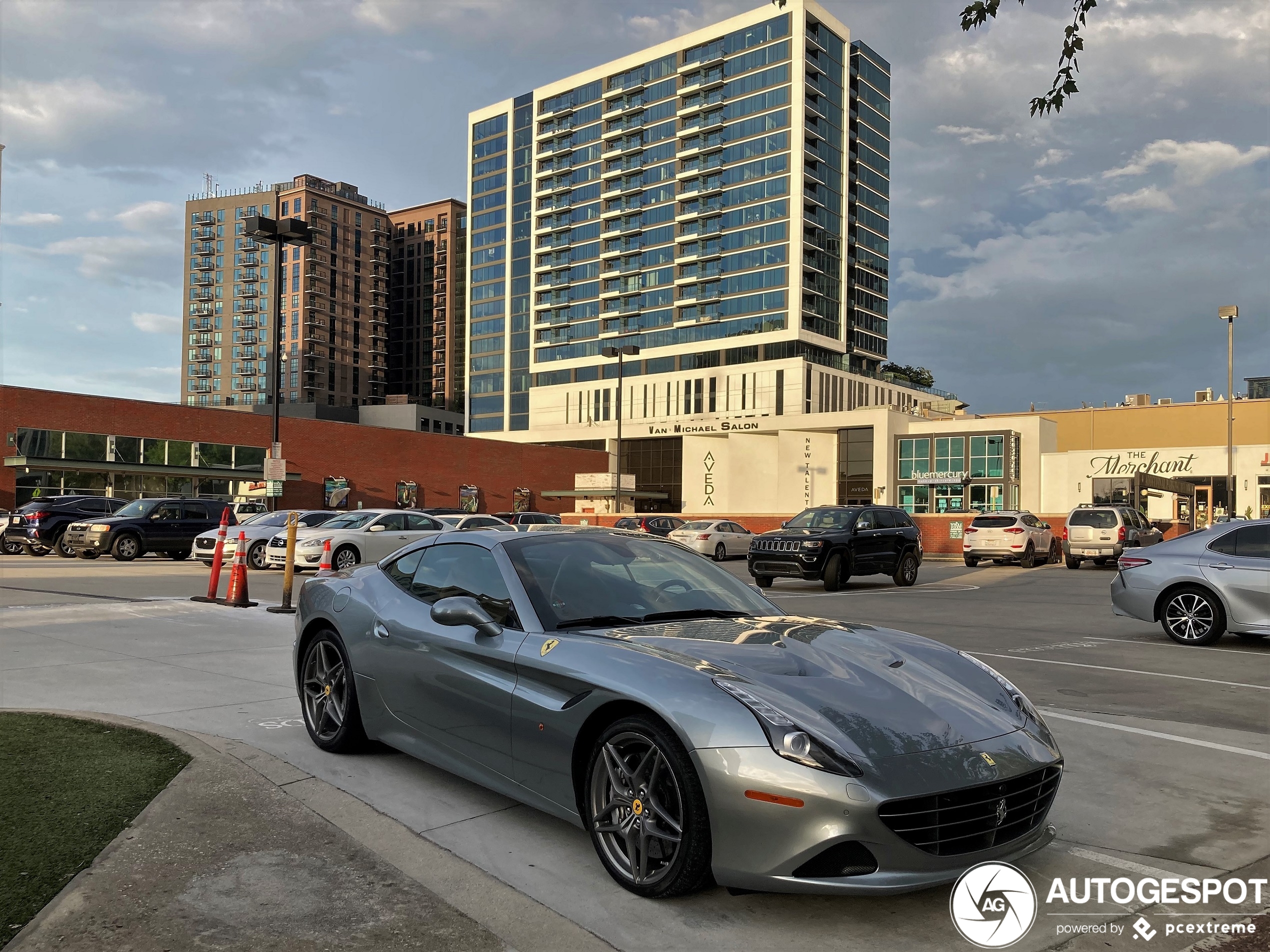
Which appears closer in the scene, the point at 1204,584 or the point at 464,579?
the point at 464,579

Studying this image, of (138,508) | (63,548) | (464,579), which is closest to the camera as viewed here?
(464,579)

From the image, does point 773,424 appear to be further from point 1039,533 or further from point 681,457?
point 1039,533

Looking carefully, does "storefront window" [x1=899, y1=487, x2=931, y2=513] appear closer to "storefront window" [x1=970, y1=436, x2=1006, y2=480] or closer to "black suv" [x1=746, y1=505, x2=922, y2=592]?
"storefront window" [x1=970, y1=436, x2=1006, y2=480]

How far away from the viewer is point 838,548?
1930 cm

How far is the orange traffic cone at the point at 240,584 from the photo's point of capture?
13.9 meters

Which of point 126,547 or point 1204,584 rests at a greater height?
point 1204,584

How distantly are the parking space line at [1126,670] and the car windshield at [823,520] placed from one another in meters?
9.43

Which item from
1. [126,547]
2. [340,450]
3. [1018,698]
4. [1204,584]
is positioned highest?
[340,450]

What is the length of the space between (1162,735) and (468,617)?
4786mm

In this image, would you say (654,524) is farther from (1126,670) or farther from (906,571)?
(1126,670)

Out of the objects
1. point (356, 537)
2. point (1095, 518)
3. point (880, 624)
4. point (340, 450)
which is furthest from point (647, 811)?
point (340, 450)

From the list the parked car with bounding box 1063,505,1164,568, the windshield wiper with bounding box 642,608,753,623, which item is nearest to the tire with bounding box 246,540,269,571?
the windshield wiper with bounding box 642,608,753,623

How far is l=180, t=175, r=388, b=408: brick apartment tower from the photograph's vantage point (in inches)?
6053

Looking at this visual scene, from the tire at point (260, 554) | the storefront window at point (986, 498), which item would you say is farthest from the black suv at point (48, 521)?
the storefront window at point (986, 498)
